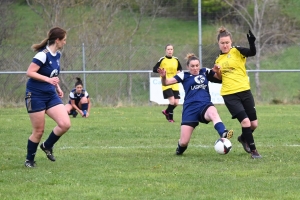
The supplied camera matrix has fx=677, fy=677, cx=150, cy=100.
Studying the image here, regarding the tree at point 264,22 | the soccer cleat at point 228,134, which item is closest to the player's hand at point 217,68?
the soccer cleat at point 228,134

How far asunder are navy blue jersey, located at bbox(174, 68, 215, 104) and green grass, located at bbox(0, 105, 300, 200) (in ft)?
2.52

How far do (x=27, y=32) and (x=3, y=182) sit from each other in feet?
66.9

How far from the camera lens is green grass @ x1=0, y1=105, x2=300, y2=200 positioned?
6500 millimetres

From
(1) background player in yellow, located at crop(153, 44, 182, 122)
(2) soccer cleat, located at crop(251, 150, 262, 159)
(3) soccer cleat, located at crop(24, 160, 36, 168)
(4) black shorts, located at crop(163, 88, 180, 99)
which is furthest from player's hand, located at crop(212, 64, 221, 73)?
(4) black shorts, located at crop(163, 88, 180, 99)

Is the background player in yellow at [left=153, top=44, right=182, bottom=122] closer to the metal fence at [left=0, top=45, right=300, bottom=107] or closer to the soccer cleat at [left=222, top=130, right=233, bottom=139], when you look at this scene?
the metal fence at [left=0, top=45, right=300, bottom=107]

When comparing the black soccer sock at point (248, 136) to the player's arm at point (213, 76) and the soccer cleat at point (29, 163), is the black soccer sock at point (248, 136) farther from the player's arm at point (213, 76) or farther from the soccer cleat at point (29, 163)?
the soccer cleat at point (29, 163)

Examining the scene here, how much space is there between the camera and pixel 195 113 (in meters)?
9.35

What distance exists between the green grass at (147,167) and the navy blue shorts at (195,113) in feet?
1.56

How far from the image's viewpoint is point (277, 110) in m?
19.1

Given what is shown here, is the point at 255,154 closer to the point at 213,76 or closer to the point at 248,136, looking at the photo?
the point at 248,136

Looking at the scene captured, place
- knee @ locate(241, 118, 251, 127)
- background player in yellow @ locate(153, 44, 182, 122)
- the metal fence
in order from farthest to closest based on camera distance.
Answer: the metal fence < background player in yellow @ locate(153, 44, 182, 122) < knee @ locate(241, 118, 251, 127)

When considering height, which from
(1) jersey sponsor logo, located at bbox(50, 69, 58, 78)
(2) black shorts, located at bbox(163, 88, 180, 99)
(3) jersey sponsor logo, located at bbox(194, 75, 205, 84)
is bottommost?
(2) black shorts, located at bbox(163, 88, 180, 99)

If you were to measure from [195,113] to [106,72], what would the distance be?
41.6 feet

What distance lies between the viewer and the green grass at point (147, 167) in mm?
6500
